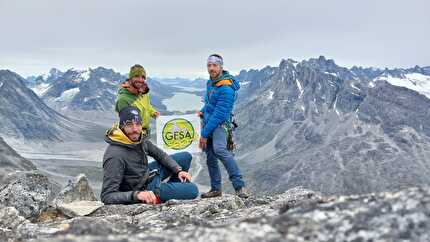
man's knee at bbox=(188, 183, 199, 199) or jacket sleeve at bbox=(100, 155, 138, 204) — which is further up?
jacket sleeve at bbox=(100, 155, 138, 204)

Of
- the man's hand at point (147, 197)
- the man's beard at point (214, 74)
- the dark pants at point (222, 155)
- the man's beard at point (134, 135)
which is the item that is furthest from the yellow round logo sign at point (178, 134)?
the man's hand at point (147, 197)

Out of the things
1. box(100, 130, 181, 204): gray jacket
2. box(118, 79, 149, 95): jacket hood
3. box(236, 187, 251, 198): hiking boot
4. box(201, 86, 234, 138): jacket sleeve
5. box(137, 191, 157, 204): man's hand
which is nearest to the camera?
box(137, 191, 157, 204): man's hand

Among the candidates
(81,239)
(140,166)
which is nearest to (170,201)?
(140,166)

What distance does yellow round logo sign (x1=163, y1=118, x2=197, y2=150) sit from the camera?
2242 cm

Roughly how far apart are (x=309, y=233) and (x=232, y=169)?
41.9 feet

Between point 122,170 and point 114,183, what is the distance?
0.44 m

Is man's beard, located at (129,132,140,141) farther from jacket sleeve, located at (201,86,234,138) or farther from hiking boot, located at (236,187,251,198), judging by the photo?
hiking boot, located at (236,187,251,198)

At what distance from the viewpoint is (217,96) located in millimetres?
19391

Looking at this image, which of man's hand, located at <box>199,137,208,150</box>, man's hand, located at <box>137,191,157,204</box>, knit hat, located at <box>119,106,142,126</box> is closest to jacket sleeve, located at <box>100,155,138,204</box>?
man's hand, located at <box>137,191,157,204</box>

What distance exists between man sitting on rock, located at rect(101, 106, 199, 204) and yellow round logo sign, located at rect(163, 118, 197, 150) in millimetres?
4779

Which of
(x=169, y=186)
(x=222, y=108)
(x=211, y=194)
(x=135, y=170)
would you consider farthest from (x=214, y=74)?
(x=135, y=170)

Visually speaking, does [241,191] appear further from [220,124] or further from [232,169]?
[220,124]

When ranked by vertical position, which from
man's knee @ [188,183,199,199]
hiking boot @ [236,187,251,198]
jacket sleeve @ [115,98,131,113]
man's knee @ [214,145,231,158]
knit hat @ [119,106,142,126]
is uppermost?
jacket sleeve @ [115,98,131,113]

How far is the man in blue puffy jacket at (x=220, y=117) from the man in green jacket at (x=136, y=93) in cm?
232
